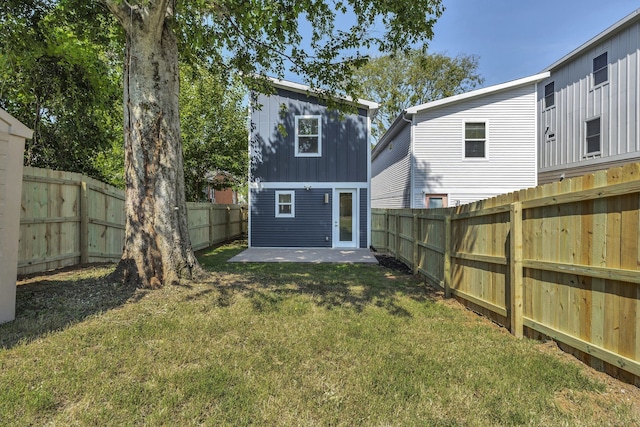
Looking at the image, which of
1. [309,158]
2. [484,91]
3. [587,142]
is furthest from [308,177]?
[587,142]

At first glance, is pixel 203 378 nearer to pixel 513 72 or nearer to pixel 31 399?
pixel 31 399

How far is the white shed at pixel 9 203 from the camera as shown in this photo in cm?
381

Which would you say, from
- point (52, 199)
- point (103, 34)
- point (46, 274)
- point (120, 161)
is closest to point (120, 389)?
point (46, 274)

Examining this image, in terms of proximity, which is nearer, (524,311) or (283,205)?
(524,311)

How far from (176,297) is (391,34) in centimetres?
673

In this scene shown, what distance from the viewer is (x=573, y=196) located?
3174 millimetres

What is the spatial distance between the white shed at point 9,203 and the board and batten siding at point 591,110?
15717 millimetres

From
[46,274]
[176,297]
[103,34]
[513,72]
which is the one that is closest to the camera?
[176,297]

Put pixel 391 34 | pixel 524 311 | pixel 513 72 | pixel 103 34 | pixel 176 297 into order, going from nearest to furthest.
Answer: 1. pixel 524 311
2. pixel 176 297
3. pixel 391 34
4. pixel 103 34
5. pixel 513 72

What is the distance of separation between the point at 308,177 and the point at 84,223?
23.8 feet

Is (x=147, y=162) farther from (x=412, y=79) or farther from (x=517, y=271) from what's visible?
(x=412, y=79)

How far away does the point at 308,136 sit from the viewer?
12.6 meters

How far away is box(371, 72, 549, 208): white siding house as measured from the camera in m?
12.7

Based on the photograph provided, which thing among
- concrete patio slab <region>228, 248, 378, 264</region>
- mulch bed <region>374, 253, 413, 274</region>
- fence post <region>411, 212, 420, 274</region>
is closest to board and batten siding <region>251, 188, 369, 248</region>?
concrete patio slab <region>228, 248, 378, 264</region>
